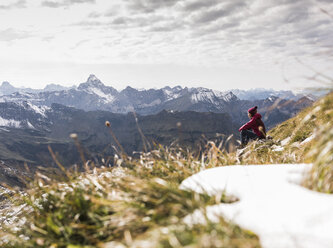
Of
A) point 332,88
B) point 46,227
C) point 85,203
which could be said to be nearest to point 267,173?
point 332,88

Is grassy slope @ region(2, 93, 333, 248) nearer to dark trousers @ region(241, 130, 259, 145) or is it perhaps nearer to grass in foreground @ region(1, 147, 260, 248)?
grass in foreground @ region(1, 147, 260, 248)

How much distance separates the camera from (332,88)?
387 cm

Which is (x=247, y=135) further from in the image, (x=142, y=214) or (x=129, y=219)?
(x=129, y=219)

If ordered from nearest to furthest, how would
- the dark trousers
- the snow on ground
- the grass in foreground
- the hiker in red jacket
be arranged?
the snow on ground, the grass in foreground, the hiker in red jacket, the dark trousers

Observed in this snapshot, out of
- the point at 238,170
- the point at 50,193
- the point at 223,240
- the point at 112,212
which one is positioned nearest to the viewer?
the point at 223,240

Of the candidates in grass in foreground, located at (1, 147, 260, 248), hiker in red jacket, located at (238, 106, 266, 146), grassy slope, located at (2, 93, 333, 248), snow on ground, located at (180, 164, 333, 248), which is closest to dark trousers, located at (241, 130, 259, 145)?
hiker in red jacket, located at (238, 106, 266, 146)

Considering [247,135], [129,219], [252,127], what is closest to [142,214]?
[129,219]

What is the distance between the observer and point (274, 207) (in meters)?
3.15

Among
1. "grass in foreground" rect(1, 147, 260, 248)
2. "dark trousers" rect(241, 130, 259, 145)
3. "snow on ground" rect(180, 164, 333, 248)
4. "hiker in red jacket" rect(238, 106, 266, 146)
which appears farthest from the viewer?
"dark trousers" rect(241, 130, 259, 145)

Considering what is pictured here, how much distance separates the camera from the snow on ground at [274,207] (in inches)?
105

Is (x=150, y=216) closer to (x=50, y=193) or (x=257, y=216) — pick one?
(x=257, y=216)

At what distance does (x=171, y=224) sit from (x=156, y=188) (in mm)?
813

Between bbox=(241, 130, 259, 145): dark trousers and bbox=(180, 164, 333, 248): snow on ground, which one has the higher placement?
bbox=(180, 164, 333, 248): snow on ground

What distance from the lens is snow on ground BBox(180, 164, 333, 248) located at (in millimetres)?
2670
